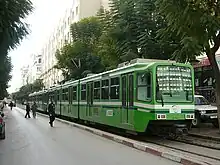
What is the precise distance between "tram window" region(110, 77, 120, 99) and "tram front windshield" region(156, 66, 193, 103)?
2855mm

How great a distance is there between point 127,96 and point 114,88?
5.60ft

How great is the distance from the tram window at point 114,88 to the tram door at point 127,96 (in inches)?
28.6

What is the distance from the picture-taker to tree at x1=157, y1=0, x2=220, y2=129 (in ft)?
42.2

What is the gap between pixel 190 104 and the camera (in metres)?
15.3

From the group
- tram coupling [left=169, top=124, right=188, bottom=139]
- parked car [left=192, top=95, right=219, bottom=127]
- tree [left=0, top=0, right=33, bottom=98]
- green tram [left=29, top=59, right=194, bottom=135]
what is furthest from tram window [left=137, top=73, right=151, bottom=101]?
parked car [left=192, top=95, right=219, bottom=127]

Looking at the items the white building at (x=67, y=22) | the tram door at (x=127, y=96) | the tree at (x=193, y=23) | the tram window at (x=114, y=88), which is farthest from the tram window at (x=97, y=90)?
the white building at (x=67, y=22)

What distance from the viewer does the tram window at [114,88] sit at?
1732 cm

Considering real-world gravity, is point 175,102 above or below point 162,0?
below

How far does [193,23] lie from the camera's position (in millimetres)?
13852

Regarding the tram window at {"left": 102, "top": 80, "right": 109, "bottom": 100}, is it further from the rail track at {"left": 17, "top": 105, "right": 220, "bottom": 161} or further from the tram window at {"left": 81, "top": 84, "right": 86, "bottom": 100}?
the tram window at {"left": 81, "top": 84, "right": 86, "bottom": 100}

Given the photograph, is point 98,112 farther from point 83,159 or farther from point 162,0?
point 83,159

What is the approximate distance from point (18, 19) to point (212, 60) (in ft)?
26.8

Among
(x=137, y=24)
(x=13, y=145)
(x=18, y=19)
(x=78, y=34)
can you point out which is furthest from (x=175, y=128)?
(x=78, y=34)

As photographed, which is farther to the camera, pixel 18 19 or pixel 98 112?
pixel 98 112
